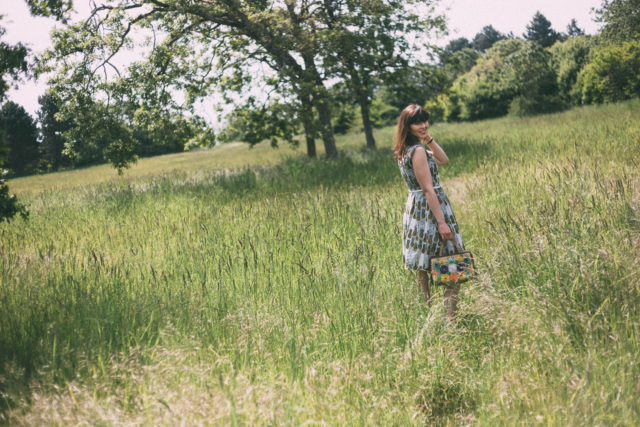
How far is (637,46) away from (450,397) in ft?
108

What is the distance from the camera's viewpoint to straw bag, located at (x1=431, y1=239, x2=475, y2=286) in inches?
126

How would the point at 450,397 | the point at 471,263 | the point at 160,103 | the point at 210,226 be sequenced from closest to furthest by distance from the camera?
the point at 450,397 < the point at 471,263 < the point at 210,226 < the point at 160,103

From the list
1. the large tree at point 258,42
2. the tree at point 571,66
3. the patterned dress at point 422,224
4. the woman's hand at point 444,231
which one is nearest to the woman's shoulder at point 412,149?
the patterned dress at point 422,224

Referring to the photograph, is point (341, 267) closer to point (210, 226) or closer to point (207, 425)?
point (207, 425)

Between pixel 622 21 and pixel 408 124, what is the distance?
133 feet

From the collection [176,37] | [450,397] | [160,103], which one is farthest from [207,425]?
[176,37]

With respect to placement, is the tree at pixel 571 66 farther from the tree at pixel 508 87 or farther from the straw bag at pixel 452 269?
the straw bag at pixel 452 269

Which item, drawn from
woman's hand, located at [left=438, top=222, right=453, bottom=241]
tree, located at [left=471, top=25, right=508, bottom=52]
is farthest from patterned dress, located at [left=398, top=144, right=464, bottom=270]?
tree, located at [left=471, top=25, right=508, bottom=52]

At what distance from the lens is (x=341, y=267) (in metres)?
3.93

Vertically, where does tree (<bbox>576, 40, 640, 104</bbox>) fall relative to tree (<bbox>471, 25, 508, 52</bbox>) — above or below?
below

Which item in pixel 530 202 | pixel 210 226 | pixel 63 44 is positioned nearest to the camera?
pixel 530 202

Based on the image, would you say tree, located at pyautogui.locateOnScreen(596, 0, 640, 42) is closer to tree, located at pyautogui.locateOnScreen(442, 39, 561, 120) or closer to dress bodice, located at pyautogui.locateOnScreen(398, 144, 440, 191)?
tree, located at pyautogui.locateOnScreen(442, 39, 561, 120)

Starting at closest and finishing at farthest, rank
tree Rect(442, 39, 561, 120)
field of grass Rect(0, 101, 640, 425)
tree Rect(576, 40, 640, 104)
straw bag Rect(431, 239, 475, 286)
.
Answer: field of grass Rect(0, 101, 640, 425) → straw bag Rect(431, 239, 475, 286) → tree Rect(576, 40, 640, 104) → tree Rect(442, 39, 561, 120)

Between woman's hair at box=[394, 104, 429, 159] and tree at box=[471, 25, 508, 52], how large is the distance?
424 feet
